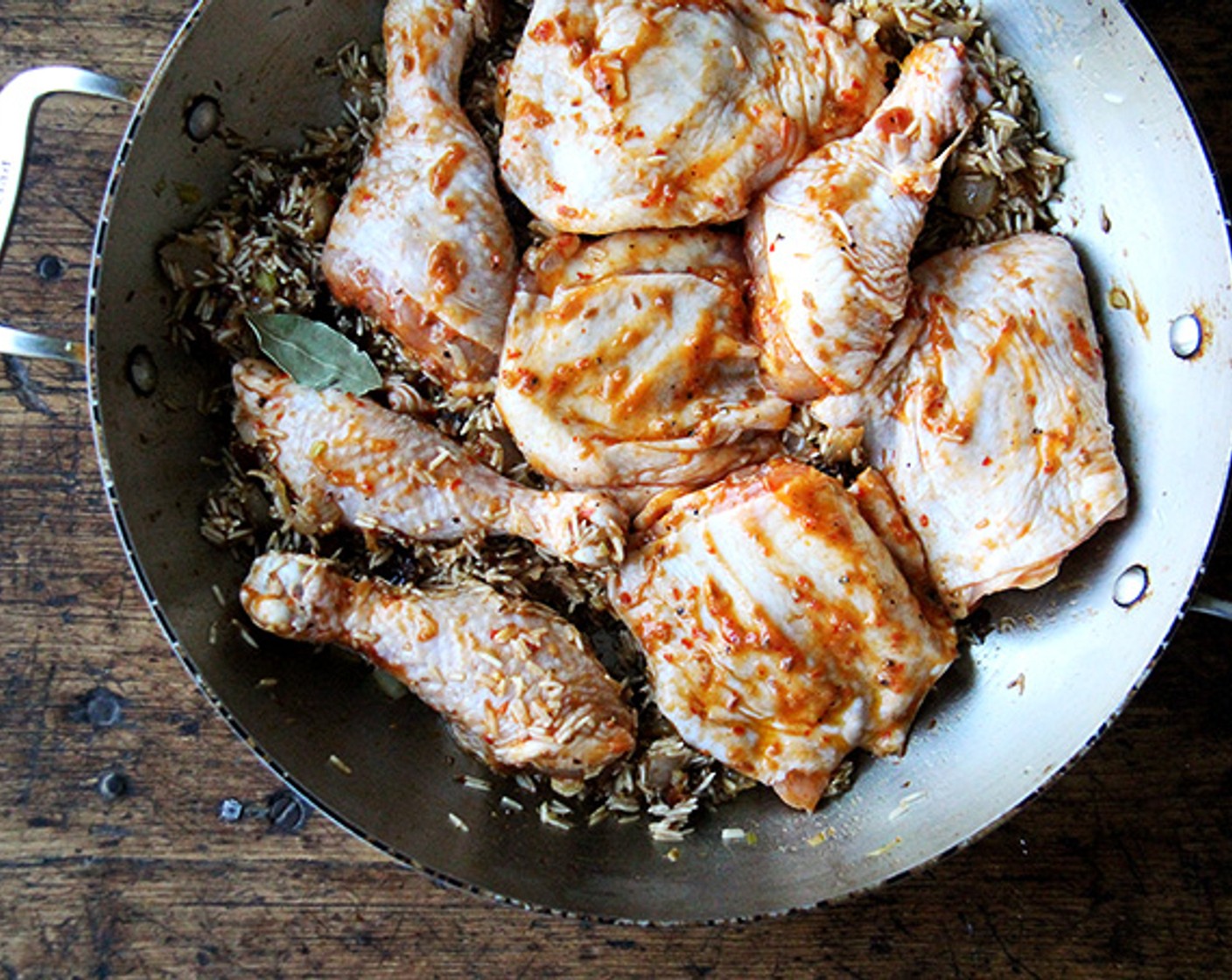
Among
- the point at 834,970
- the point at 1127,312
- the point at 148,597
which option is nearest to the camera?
the point at 148,597

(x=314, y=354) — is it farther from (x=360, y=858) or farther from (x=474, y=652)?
(x=360, y=858)

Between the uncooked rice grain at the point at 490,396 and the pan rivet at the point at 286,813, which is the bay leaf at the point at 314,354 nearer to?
the uncooked rice grain at the point at 490,396

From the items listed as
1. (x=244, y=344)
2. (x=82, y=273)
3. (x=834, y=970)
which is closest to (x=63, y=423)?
(x=82, y=273)

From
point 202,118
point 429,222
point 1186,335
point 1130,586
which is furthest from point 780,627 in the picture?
point 202,118

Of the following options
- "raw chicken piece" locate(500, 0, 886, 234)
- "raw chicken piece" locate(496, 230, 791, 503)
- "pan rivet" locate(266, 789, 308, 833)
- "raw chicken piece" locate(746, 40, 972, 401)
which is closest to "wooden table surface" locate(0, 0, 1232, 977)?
"pan rivet" locate(266, 789, 308, 833)

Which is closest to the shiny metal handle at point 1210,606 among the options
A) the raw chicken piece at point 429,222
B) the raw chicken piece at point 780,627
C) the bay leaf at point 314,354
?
the raw chicken piece at point 780,627

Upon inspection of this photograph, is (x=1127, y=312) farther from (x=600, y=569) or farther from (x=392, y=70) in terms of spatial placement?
(x=392, y=70)
